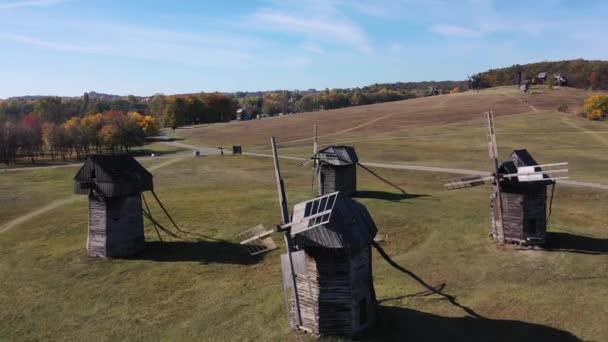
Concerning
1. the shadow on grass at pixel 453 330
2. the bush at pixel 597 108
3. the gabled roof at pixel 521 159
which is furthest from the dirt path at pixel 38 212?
the bush at pixel 597 108

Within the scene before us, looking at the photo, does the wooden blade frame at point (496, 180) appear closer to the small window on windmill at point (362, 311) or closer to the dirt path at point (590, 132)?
the small window on windmill at point (362, 311)

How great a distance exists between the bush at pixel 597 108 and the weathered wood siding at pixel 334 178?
76305 millimetres

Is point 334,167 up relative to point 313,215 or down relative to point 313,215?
down

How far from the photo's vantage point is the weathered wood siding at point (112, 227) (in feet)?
95.8

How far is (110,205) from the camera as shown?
1148 inches

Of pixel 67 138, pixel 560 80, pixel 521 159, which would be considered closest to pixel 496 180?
pixel 521 159

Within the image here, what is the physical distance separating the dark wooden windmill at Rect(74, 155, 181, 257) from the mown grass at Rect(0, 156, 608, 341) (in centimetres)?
114

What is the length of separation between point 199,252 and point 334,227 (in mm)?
14222

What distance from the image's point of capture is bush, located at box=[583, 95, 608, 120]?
93875 mm

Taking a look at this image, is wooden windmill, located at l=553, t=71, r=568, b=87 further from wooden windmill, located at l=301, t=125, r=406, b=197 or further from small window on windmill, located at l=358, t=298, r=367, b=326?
small window on windmill, located at l=358, t=298, r=367, b=326

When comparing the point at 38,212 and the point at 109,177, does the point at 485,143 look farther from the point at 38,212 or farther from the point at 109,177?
the point at 38,212

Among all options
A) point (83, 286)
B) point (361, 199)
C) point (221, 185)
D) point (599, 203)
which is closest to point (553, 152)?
point (599, 203)

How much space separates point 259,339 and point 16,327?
11.4m

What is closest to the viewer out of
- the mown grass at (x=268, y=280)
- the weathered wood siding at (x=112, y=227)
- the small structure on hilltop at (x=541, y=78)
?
the mown grass at (x=268, y=280)
